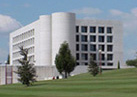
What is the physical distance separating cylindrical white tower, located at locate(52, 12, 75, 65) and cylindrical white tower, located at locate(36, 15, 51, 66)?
13.0 ft

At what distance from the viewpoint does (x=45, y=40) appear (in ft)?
444

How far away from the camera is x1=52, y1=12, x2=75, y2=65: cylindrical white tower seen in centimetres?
12812

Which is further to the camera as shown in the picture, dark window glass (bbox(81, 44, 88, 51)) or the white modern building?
dark window glass (bbox(81, 44, 88, 51))

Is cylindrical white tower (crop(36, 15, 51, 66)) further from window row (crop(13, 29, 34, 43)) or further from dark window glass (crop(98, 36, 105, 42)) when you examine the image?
dark window glass (crop(98, 36, 105, 42))

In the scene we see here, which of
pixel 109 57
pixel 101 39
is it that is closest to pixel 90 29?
pixel 101 39

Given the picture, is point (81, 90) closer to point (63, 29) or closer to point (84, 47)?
point (63, 29)

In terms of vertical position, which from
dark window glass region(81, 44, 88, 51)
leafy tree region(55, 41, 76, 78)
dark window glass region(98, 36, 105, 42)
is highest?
dark window glass region(98, 36, 105, 42)

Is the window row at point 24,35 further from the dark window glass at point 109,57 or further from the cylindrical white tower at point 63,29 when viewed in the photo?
the dark window glass at point 109,57

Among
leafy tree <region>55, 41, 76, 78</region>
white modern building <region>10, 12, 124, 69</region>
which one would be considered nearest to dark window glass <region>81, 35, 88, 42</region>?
white modern building <region>10, 12, 124, 69</region>

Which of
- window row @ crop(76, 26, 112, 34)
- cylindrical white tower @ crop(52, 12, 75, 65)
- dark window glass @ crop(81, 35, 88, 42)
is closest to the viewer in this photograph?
cylindrical white tower @ crop(52, 12, 75, 65)

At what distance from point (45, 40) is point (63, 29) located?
10.1 m

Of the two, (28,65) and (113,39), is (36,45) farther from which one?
(28,65)

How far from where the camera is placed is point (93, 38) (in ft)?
443

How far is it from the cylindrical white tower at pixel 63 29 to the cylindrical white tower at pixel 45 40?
396cm
